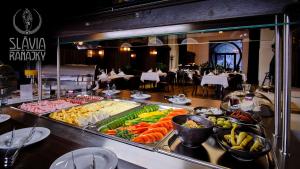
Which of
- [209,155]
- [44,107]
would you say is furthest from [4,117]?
[209,155]

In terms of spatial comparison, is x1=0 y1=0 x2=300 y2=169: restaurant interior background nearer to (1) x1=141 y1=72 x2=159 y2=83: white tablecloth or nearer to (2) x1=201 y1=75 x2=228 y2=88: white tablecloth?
(2) x1=201 y1=75 x2=228 y2=88: white tablecloth

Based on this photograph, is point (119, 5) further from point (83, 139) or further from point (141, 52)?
point (141, 52)

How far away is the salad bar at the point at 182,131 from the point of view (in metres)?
0.91

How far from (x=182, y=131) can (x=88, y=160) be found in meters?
0.51

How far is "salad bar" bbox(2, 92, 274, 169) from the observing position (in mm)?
913

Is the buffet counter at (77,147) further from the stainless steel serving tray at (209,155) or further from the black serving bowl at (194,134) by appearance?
the black serving bowl at (194,134)

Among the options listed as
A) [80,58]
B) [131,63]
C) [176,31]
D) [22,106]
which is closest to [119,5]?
[176,31]

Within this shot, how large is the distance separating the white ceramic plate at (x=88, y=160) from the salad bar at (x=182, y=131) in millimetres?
166

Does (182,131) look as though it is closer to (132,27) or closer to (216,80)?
(132,27)

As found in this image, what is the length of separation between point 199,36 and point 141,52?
40.9ft

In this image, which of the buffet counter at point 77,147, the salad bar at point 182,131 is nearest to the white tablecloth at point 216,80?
the salad bar at point 182,131

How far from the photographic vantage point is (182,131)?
40.1 inches

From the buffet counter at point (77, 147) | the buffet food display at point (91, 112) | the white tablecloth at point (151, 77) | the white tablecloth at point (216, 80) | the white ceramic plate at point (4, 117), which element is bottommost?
the buffet counter at point (77, 147)

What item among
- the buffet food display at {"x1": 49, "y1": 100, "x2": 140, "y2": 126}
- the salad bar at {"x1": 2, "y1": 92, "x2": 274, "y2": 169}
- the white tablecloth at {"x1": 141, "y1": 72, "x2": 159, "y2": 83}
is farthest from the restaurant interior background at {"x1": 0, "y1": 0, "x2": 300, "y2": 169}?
the white tablecloth at {"x1": 141, "y1": 72, "x2": 159, "y2": 83}
